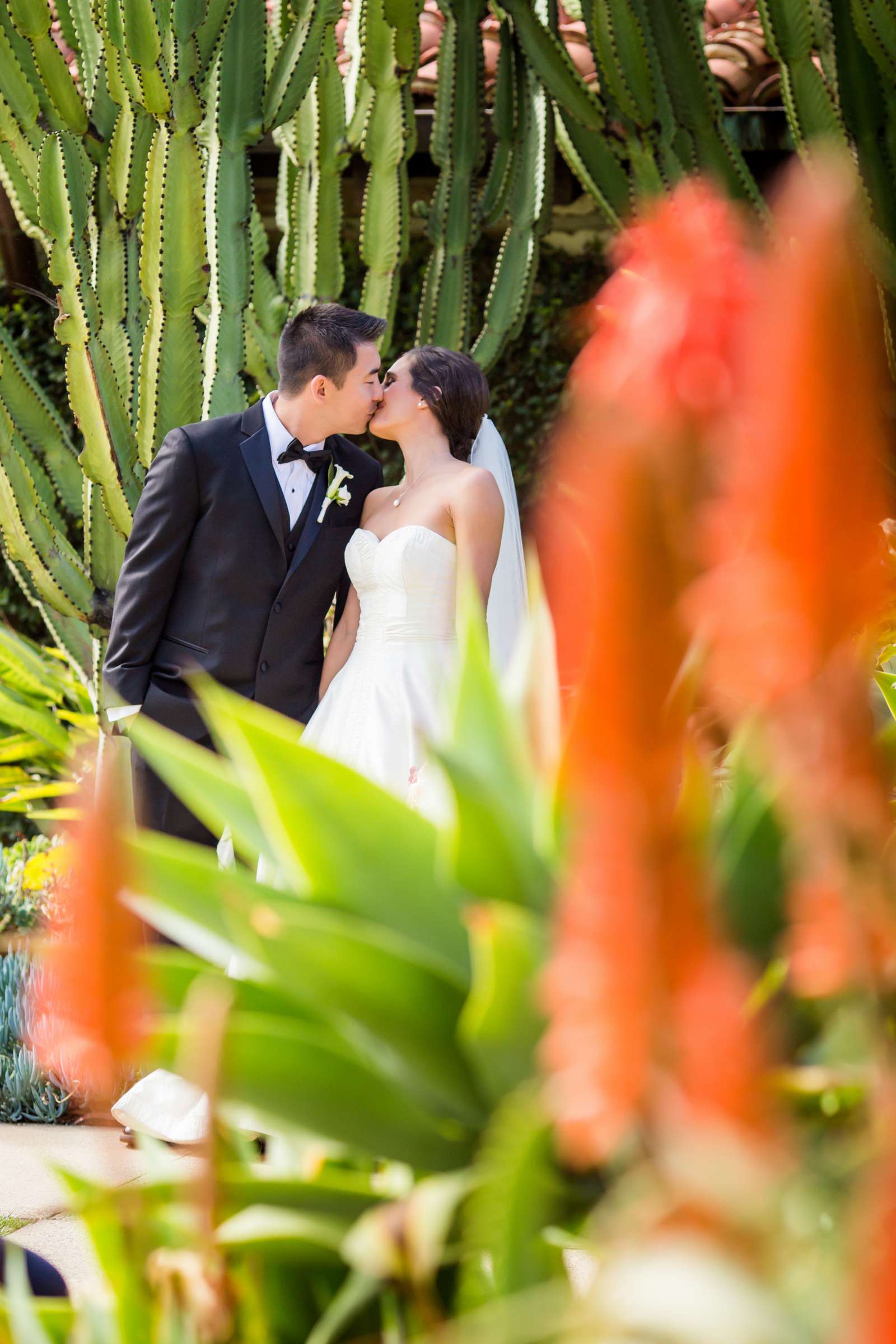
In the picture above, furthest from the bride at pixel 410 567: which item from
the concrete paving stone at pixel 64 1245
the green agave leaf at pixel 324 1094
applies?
the green agave leaf at pixel 324 1094

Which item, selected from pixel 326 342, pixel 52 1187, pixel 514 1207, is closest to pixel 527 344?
pixel 326 342

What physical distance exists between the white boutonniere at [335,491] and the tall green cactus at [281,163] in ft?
2.21

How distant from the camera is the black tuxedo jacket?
3.77 m

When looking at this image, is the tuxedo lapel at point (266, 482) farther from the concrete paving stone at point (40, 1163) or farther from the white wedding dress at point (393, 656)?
the concrete paving stone at point (40, 1163)

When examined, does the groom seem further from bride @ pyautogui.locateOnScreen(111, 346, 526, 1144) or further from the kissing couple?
bride @ pyautogui.locateOnScreen(111, 346, 526, 1144)

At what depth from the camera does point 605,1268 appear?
0.51 m

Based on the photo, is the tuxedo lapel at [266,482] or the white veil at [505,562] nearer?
the tuxedo lapel at [266,482]

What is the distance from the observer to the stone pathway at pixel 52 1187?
8.66 feet

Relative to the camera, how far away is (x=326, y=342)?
385cm

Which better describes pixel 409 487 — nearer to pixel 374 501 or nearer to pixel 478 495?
pixel 374 501

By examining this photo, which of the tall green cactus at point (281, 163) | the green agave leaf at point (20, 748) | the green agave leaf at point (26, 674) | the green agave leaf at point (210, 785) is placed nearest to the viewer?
the green agave leaf at point (210, 785)

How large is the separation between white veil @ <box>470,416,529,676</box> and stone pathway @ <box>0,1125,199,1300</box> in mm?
1841

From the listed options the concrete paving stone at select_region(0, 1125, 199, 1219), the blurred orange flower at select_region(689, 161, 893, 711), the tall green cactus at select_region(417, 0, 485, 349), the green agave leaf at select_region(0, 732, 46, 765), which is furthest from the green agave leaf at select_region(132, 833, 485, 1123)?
the green agave leaf at select_region(0, 732, 46, 765)

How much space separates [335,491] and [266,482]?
0.23m
